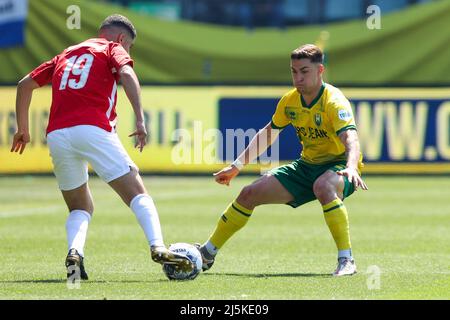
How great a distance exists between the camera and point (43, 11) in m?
24.5

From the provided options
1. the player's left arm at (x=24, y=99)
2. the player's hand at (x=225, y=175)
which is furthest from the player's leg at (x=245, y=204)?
the player's left arm at (x=24, y=99)

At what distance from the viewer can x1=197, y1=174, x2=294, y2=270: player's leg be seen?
977 cm

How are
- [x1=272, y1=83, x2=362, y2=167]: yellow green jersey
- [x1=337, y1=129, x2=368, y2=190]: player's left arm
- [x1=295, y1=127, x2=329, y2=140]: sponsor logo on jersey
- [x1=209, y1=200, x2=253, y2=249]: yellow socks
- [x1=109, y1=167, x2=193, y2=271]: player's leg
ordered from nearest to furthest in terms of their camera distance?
[x1=109, y1=167, x2=193, y2=271]: player's leg, [x1=337, y1=129, x2=368, y2=190]: player's left arm, [x1=272, y1=83, x2=362, y2=167]: yellow green jersey, [x1=295, y1=127, x2=329, y2=140]: sponsor logo on jersey, [x1=209, y1=200, x2=253, y2=249]: yellow socks

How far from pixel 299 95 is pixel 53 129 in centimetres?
214

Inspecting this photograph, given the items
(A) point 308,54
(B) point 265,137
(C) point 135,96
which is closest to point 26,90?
(C) point 135,96

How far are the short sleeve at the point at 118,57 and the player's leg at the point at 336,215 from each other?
6.13 feet

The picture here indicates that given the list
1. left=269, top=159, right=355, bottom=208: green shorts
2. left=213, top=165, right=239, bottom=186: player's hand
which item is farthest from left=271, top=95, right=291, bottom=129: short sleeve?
left=213, top=165, right=239, bottom=186: player's hand

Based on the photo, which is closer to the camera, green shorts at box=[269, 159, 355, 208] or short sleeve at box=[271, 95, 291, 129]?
green shorts at box=[269, 159, 355, 208]

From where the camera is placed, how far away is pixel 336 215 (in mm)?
9375

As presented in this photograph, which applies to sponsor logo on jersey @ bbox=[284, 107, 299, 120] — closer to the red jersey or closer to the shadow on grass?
the shadow on grass

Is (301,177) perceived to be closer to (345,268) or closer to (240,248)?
(345,268)

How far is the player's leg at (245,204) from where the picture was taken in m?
9.77

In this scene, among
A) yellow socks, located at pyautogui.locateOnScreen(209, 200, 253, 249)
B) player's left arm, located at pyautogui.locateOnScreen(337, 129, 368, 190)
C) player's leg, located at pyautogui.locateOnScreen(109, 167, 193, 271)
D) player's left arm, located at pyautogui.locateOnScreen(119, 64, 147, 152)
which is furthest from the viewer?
yellow socks, located at pyautogui.locateOnScreen(209, 200, 253, 249)
